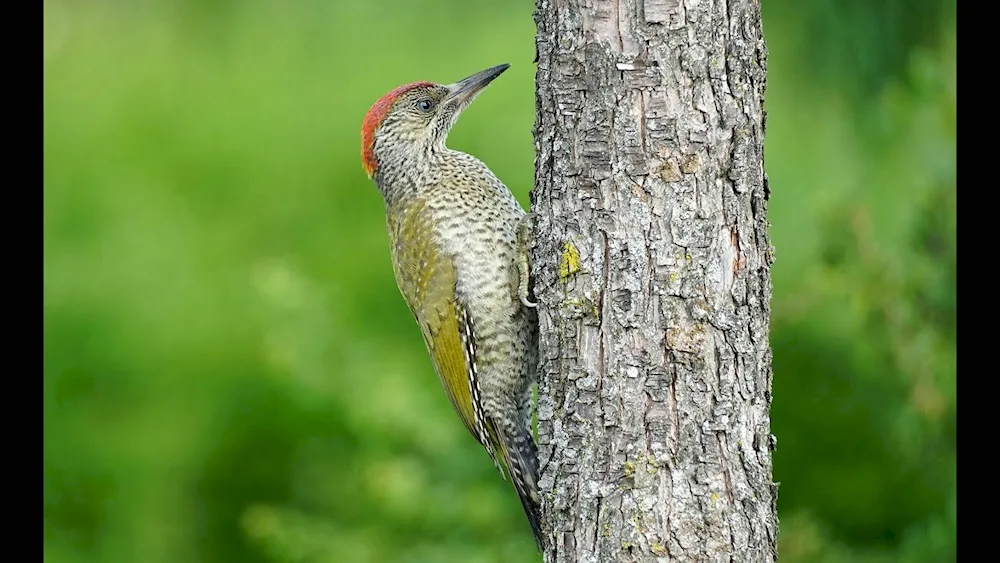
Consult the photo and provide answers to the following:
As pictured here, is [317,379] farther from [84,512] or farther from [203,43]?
[203,43]

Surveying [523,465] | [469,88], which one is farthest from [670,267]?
[469,88]

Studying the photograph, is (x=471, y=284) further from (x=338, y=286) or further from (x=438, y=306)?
(x=338, y=286)

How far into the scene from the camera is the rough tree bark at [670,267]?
2521 mm

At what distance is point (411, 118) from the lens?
3746 mm

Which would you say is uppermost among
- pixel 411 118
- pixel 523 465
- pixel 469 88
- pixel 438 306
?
pixel 469 88

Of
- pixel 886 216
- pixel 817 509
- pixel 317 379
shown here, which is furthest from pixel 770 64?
pixel 317 379

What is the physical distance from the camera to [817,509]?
522 cm

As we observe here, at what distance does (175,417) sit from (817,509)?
3.49 meters

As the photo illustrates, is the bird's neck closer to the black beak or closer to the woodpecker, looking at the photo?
the woodpecker

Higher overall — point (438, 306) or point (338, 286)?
point (338, 286)

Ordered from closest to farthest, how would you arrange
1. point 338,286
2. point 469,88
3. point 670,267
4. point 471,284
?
point 670,267 < point 471,284 < point 469,88 < point 338,286

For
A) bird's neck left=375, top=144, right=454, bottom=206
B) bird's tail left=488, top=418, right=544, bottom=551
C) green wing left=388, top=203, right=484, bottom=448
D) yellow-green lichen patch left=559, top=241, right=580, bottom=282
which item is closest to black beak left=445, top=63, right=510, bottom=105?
bird's neck left=375, top=144, right=454, bottom=206

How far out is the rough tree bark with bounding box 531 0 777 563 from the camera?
2.52m

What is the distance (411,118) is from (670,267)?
4.84 ft
